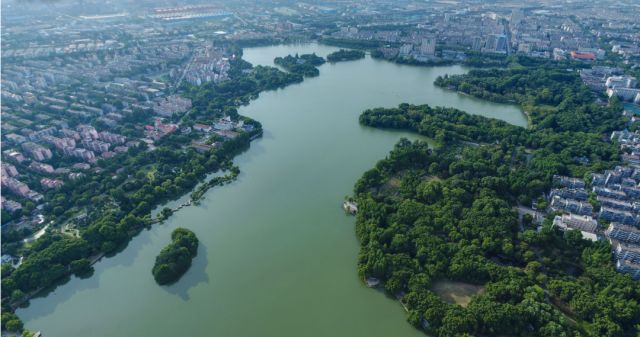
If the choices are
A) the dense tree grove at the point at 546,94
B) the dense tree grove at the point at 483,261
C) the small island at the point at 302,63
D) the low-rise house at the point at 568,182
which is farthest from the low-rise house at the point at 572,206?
the small island at the point at 302,63

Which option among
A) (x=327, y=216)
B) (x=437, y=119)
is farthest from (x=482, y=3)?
(x=327, y=216)

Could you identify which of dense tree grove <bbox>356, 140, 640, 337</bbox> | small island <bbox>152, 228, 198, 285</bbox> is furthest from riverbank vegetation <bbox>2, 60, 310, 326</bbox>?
dense tree grove <bbox>356, 140, 640, 337</bbox>

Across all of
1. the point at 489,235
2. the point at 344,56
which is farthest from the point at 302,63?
the point at 489,235

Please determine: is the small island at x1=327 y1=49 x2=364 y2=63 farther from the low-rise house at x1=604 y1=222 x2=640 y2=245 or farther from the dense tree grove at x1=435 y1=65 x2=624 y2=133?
the low-rise house at x1=604 y1=222 x2=640 y2=245

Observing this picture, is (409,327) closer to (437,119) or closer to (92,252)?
(92,252)

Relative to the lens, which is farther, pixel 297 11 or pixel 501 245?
pixel 297 11

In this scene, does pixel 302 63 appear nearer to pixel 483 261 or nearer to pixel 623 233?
pixel 483 261

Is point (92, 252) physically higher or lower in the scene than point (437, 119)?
lower
